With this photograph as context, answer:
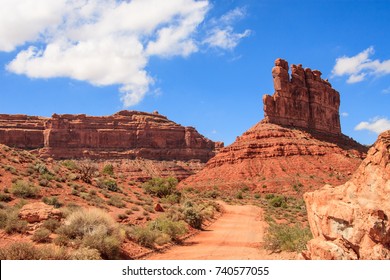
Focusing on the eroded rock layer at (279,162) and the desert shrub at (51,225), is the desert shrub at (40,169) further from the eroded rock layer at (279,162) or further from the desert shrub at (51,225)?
the eroded rock layer at (279,162)

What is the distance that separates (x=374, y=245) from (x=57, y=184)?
2235cm

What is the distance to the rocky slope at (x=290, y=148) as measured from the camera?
243 ft

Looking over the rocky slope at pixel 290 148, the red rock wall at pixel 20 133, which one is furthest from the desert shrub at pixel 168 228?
the red rock wall at pixel 20 133

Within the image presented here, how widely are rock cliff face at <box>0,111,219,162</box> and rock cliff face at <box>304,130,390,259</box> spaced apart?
377 ft

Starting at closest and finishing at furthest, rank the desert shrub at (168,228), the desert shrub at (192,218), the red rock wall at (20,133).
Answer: the desert shrub at (168,228) < the desert shrub at (192,218) < the red rock wall at (20,133)

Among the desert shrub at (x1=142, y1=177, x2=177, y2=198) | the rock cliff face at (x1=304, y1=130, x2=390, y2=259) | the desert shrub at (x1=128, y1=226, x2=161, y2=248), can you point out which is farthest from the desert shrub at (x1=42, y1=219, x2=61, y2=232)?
the desert shrub at (x1=142, y1=177, x2=177, y2=198)

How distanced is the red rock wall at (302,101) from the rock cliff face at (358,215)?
3367 inches

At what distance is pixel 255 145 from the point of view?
86.6 metres

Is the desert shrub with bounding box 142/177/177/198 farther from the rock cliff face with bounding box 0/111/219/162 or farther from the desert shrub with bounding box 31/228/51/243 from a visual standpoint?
the rock cliff face with bounding box 0/111/219/162

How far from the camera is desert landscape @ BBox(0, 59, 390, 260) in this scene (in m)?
9.16

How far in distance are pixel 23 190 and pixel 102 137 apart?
350 ft

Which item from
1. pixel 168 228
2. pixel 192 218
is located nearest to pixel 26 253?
pixel 168 228

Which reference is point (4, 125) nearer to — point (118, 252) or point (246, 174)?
point (246, 174)
